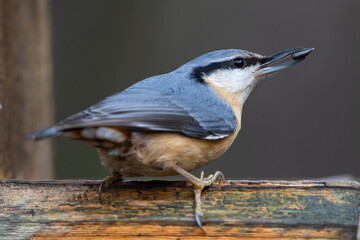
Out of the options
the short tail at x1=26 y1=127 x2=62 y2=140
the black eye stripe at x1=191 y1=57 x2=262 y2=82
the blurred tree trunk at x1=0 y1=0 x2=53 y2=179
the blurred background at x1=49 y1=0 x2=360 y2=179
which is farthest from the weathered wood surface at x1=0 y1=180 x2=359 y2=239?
the blurred background at x1=49 y1=0 x2=360 y2=179

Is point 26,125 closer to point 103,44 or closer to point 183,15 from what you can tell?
point 103,44

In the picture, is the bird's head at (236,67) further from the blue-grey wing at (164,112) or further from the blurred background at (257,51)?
the blurred background at (257,51)

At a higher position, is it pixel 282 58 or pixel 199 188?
pixel 282 58

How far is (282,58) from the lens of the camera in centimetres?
315

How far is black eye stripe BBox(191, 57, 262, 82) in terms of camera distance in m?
3.03

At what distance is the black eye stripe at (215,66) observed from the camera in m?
3.03

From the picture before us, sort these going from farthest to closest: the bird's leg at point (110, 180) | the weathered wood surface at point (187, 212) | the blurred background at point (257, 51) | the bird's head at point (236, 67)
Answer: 1. the blurred background at point (257, 51)
2. the bird's head at point (236, 67)
3. the bird's leg at point (110, 180)
4. the weathered wood surface at point (187, 212)

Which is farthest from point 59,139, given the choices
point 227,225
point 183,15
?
point 227,225

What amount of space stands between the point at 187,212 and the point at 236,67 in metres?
1.18

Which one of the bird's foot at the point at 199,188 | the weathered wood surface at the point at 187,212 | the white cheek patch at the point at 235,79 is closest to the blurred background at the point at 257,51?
the white cheek patch at the point at 235,79

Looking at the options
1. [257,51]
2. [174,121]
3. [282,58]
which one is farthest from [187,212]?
[257,51]

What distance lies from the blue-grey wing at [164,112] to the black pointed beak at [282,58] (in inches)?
15.3

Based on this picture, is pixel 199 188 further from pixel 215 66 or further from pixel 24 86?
pixel 24 86

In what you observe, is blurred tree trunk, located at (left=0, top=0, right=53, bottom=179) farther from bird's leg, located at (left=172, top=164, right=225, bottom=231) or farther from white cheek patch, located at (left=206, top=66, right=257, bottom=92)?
white cheek patch, located at (left=206, top=66, right=257, bottom=92)
